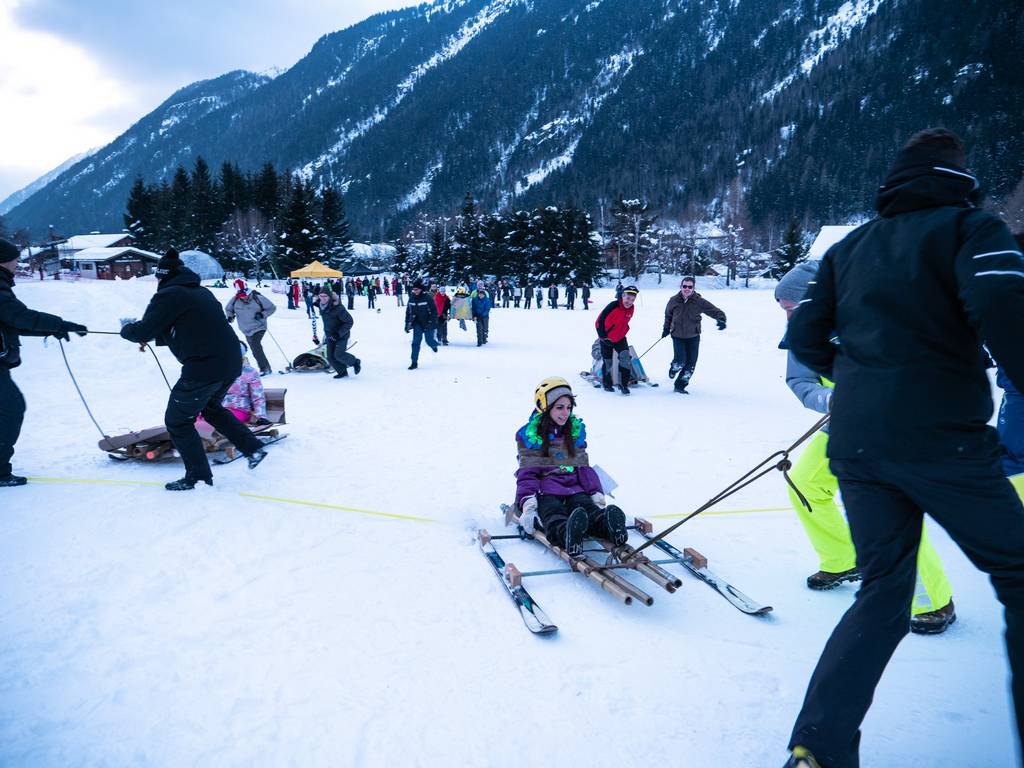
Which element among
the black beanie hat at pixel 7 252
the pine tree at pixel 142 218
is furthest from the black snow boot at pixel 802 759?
the pine tree at pixel 142 218

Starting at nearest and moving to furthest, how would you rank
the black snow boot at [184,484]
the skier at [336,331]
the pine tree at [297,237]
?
1. the black snow boot at [184,484]
2. the skier at [336,331]
3. the pine tree at [297,237]

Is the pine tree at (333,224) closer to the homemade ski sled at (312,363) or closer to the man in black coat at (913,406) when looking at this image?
the homemade ski sled at (312,363)

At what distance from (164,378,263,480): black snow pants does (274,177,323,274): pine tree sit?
154 ft

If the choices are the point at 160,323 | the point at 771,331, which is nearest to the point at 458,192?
the point at 771,331

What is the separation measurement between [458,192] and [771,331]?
5588 inches

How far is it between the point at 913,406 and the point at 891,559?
0.45 metres

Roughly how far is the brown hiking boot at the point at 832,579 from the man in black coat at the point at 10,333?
5.63 metres

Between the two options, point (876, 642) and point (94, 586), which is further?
point (94, 586)

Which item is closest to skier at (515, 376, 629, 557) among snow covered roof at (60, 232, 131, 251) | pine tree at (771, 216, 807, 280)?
pine tree at (771, 216, 807, 280)

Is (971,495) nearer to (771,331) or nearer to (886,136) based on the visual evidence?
(771,331)

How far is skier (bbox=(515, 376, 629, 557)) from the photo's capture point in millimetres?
3787

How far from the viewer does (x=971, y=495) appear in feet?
4.97

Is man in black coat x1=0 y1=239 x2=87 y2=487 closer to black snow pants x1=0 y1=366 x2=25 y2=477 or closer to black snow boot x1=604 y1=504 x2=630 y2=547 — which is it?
black snow pants x1=0 y1=366 x2=25 y2=477

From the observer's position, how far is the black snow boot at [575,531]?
3438 mm
